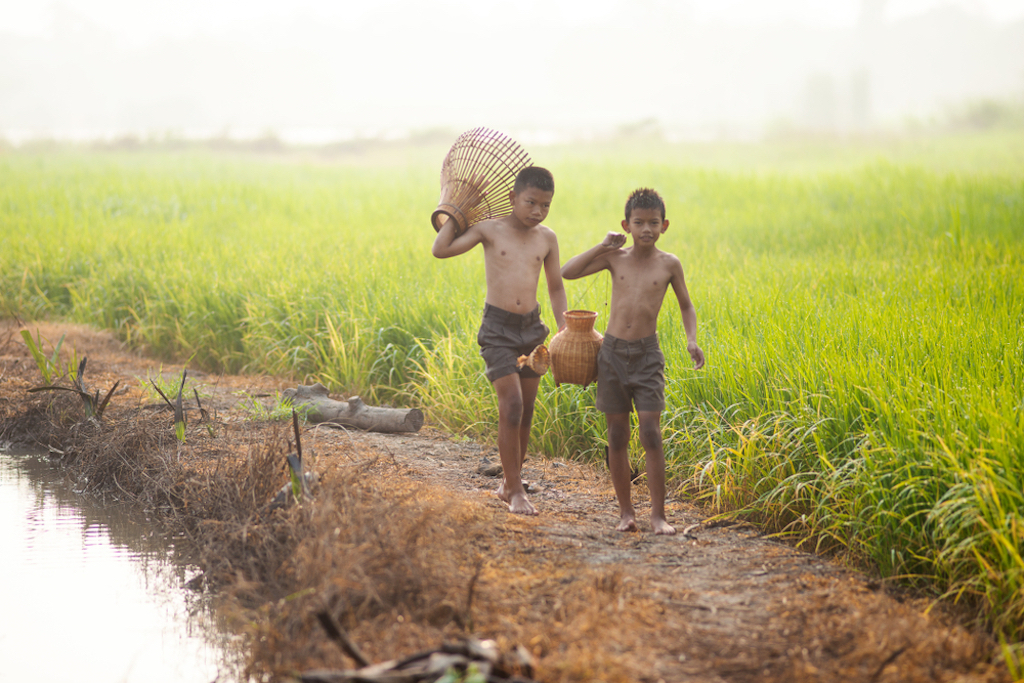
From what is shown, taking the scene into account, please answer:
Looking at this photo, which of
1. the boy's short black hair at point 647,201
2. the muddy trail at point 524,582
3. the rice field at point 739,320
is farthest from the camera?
the boy's short black hair at point 647,201

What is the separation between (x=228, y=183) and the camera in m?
16.5

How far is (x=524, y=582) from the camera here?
3.18m

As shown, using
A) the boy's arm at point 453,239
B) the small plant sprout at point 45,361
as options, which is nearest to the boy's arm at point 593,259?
the boy's arm at point 453,239

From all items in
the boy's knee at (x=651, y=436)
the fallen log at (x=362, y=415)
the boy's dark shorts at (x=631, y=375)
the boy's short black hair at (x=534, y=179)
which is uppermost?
the boy's short black hair at (x=534, y=179)

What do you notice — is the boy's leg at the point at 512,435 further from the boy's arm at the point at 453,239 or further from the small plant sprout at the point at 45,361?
the small plant sprout at the point at 45,361

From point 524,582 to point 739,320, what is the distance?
2.95m

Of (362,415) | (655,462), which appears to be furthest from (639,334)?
(362,415)

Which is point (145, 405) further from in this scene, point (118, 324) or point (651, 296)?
point (651, 296)

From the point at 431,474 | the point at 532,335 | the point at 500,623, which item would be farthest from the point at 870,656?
the point at 431,474

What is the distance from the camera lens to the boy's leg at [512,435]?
3.92 m

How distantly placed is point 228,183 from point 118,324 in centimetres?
909

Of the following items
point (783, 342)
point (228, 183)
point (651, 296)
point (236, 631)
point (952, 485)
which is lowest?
point (236, 631)

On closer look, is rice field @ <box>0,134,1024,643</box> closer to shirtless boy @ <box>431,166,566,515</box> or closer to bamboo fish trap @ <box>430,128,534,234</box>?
shirtless boy @ <box>431,166,566,515</box>

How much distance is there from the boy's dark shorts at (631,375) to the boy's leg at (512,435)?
43 cm
